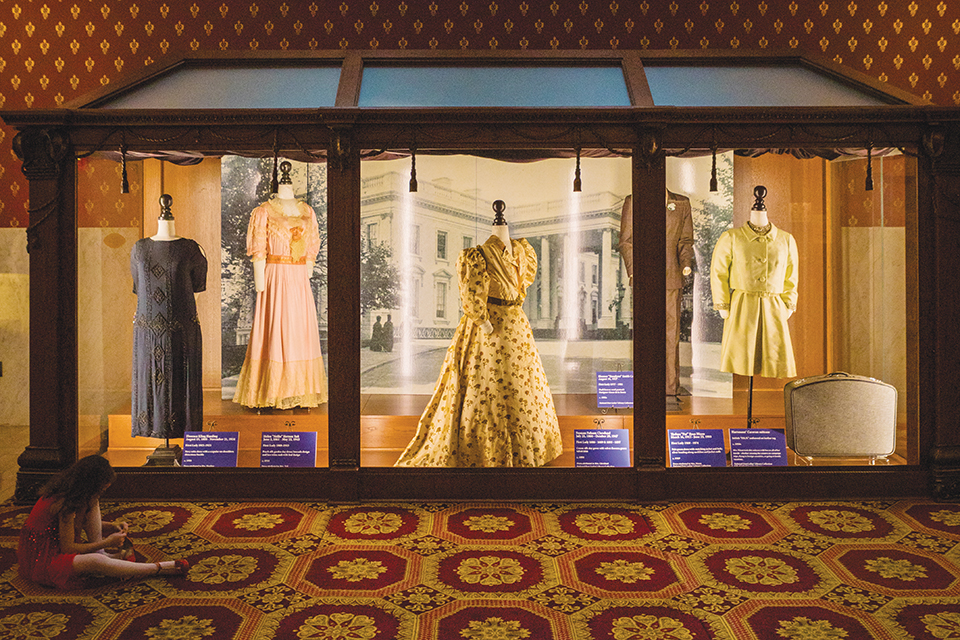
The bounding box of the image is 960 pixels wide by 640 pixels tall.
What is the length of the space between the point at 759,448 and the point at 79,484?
331cm

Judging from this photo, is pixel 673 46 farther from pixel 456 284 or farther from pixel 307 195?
pixel 307 195

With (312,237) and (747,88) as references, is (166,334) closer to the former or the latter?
(312,237)

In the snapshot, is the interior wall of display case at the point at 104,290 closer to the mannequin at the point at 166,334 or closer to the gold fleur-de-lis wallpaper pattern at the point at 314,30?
the mannequin at the point at 166,334

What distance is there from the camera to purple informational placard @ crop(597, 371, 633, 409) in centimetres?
410

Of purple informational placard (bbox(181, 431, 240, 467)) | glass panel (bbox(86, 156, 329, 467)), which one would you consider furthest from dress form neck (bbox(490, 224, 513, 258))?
purple informational placard (bbox(181, 431, 240, 467))

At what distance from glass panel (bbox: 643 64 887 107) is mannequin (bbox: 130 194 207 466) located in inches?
109

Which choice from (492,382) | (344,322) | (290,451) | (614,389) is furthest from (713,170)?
(290,451)

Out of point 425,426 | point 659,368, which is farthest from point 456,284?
point 659,368

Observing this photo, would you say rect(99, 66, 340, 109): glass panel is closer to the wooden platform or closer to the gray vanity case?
the wooden platform

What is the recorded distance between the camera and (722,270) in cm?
435

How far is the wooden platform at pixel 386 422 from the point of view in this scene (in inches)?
159

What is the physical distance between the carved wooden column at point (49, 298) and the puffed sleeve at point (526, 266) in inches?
96.5

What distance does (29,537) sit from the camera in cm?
281

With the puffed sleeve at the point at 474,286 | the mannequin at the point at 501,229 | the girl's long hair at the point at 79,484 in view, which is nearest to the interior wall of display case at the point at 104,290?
the girl's long hair at the point at 79,484
